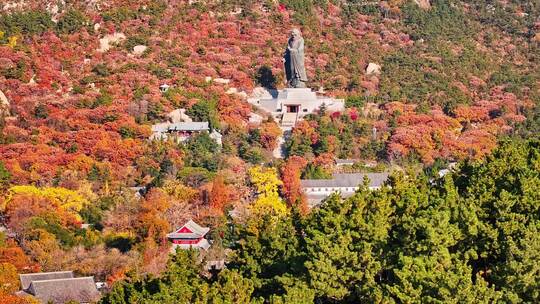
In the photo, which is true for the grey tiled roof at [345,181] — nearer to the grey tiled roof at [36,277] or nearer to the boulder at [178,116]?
the boulder at [178,116]

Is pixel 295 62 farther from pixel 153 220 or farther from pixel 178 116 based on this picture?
pixel 153 220

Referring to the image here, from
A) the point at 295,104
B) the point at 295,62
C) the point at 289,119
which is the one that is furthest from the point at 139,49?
the point at 289,119

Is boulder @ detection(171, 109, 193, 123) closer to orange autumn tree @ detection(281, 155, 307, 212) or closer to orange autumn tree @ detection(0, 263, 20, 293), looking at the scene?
orange autumn tree @ detection(281, 155, 307, 212)

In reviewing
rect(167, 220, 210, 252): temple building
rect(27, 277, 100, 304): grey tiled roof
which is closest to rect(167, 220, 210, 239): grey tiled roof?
rect(167, 220, 210, 252): temple building

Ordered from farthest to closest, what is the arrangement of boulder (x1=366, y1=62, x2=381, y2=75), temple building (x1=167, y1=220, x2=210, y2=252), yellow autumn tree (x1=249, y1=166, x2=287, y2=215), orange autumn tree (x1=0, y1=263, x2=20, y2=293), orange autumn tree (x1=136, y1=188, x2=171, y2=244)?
boulder (x1=366, y1=62, x2=381, y2=75), yellow autumn tree (x1=249, y1=166, x2=287, y2=215), temple building (x1=167, y1=220, x2=210, y2=252), orange autumn tree (x1=136, y1=188, x2=171, y2=244), orange autumn tree (x1=0, y1=263, x2=20, y2=293)

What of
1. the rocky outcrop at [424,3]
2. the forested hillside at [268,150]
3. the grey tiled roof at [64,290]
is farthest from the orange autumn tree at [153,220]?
the rocky outcrop at [424,3]

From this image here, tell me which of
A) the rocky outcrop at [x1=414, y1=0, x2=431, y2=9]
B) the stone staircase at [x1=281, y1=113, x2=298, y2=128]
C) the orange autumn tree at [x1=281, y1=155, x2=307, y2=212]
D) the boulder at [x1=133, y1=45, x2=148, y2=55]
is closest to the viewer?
the orange autumn tree at [x1=281, y1=155, x2=307, y2=212]

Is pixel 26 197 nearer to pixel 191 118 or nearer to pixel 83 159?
→ pixel 83 159
